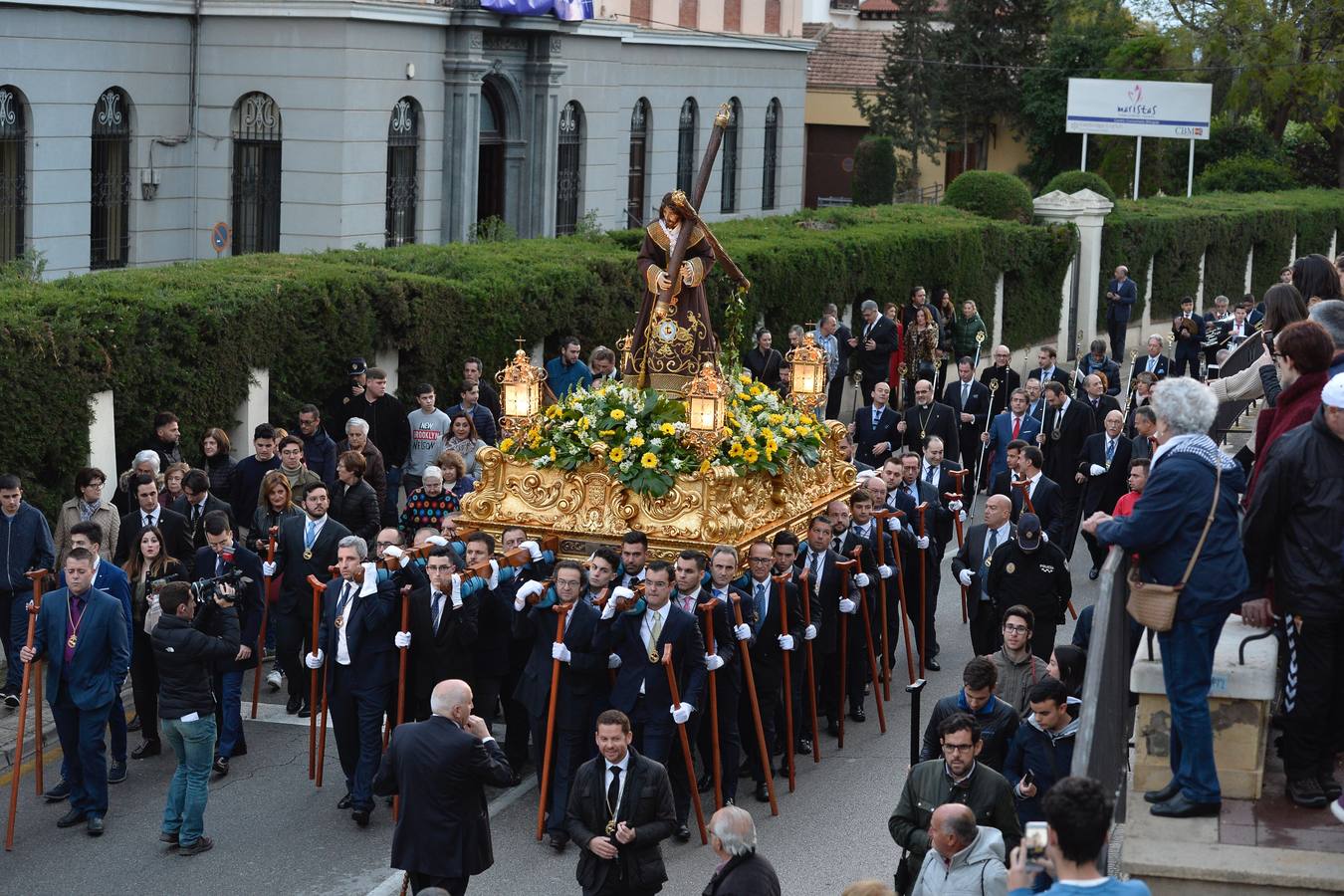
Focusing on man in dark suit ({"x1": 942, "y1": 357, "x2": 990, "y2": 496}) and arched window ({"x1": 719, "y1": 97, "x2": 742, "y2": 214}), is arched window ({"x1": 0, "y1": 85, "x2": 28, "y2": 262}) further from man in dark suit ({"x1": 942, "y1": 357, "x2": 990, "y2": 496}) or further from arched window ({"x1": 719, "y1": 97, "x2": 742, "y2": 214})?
arched window ({"x1": 719, "y1": 97, "x2": 742, "y2": 214})

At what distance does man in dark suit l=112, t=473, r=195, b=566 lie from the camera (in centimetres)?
1359

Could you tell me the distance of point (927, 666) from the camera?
15.2m

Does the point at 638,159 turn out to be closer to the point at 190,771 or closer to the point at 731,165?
the point at 731,165

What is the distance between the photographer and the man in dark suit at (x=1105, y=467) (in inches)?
672

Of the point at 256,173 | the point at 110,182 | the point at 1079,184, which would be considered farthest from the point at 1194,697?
the point at 1079,184

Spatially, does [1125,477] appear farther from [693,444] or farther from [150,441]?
[150,441]

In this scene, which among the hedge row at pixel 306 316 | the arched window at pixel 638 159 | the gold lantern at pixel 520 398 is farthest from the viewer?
the arched window at pixel 638 159

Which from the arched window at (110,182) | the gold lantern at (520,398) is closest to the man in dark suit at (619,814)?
the gold lantern at (520,398)

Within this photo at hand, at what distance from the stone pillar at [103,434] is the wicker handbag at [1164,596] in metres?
10.2

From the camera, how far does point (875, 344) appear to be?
23.6 metres

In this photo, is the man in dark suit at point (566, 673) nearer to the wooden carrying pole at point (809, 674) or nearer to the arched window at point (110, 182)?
the wooden carrying pole at point (809, 674)

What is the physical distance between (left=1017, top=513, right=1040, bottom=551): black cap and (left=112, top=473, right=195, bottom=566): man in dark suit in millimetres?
5724

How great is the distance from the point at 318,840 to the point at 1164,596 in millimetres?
5864

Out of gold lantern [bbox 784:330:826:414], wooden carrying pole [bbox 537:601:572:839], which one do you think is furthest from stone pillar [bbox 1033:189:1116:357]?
wooden carrying pole [bbox 537:601:572:839]
